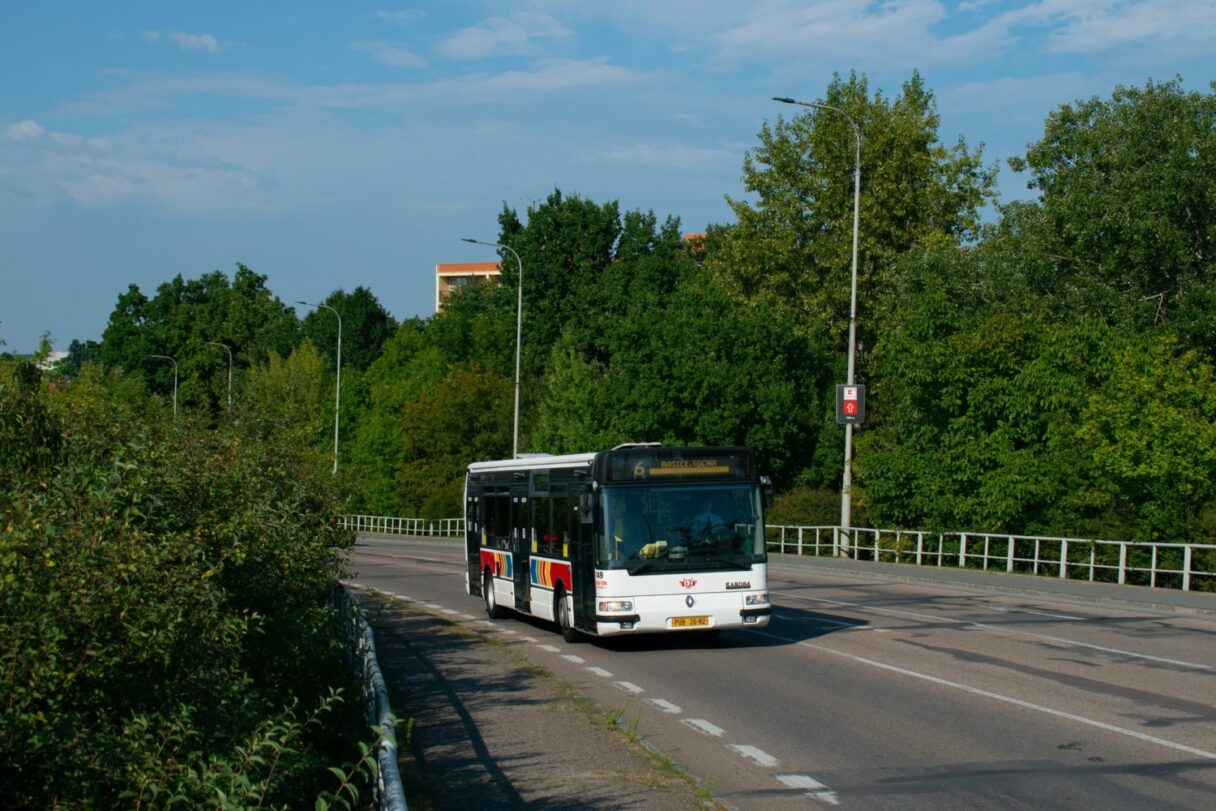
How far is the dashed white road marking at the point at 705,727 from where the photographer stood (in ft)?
38.0

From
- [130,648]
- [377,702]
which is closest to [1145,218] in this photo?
[377,702]

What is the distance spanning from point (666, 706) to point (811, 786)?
3.91 m

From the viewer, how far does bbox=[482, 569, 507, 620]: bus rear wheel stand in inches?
950

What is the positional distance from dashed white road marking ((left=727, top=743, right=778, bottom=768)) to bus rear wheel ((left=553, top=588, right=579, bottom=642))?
8.52 metres

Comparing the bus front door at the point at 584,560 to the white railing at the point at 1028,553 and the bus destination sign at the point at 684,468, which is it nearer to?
the bus destination sign at the point at 684,468

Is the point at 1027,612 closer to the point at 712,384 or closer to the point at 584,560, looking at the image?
the point at 584,560

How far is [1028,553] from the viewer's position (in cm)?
3638

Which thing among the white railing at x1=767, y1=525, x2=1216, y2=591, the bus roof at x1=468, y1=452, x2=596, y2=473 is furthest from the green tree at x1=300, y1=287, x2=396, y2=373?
the bus roof at x1=468, y1=452, x2=596, y2=473

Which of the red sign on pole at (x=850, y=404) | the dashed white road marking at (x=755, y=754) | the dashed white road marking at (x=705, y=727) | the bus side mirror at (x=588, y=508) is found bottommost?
the dashed white road marking at (x=705, y=727)

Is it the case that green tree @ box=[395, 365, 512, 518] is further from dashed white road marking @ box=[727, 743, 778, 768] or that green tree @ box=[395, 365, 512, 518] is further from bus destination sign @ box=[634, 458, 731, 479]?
dashed white road marking @ box=[727, 743, 778, 768]

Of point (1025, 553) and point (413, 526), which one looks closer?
point (1025, 553)

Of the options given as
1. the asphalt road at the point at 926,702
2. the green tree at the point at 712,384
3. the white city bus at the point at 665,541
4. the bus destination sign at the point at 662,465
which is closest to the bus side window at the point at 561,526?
the white city bus at the point at 665,541

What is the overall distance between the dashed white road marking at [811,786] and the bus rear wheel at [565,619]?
32.2 feet

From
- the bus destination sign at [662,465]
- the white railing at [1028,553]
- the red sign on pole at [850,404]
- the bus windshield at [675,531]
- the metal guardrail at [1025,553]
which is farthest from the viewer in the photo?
the red sign on pole at [850,404]
